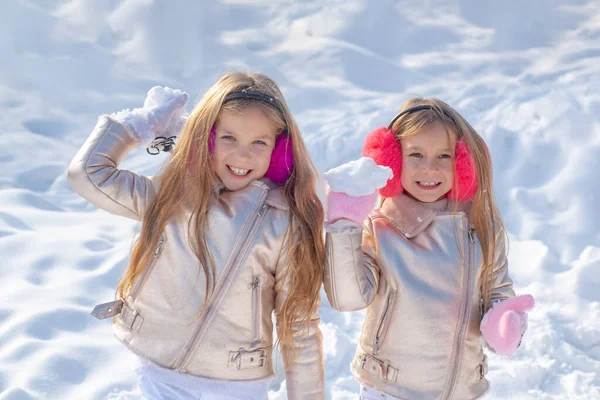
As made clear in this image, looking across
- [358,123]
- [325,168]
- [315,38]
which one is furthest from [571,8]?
[325,168]

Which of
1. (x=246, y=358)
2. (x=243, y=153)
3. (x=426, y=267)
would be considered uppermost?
(x=243, y=153)

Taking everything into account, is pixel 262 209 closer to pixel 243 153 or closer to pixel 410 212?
pixel 243 153

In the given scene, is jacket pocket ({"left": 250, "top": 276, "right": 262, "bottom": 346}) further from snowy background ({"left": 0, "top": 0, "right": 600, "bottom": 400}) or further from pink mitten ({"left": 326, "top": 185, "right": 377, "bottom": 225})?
snowy background ({"left": 0, "top": 0, "right": 600, "bottom": 400})

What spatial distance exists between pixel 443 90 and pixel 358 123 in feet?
3.61

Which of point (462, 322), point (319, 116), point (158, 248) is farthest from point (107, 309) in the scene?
point (319, 116)

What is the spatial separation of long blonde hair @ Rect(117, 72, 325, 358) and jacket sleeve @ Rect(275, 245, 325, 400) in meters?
0.02

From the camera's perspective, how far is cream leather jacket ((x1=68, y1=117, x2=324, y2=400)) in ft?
6.75

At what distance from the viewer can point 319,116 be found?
5.80 m

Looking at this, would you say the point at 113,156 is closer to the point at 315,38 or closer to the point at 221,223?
the point at 221,223

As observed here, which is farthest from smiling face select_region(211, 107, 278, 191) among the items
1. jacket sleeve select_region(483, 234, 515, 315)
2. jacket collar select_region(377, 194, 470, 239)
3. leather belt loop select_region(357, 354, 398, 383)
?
jacket sleeve select_region(483, 234, 515, 315)

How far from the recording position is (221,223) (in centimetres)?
209

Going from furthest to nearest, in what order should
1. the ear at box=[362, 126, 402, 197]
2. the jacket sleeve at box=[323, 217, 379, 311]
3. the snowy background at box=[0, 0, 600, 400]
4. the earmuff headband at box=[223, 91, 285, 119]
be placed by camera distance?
1. the snowy background at box=[0, 0, 600, 400]
2. the ear at box=[362, 126, 402, 197]
3. the earmuff headband at box=[223, 91, 285, 119]
4. the jacket sleeve at box=[323, 217, 379, 311]

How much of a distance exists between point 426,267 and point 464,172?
345 millimetres

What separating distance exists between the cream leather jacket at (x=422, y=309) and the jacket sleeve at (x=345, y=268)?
0.03m
